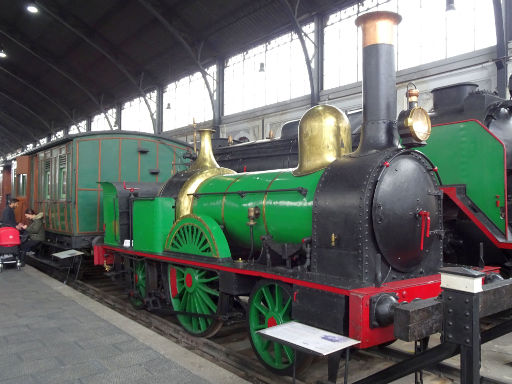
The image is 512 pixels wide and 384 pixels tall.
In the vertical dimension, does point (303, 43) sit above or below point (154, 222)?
above

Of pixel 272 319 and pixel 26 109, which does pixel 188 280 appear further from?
pixel 26 109

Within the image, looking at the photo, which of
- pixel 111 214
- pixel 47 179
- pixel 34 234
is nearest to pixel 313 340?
pixel 111 214

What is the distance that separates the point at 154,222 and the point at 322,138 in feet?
8.20

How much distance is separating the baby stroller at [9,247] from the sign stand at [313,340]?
792cm

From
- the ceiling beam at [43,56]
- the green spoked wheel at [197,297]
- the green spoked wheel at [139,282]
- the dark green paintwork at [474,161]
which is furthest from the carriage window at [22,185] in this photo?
the ceiling beam at [43,56]

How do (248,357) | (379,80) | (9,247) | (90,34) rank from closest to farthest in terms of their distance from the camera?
(379,80) → (248,357) → (9,247) → (90,34)

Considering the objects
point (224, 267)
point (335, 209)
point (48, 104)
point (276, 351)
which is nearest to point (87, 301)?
point (224, 267)

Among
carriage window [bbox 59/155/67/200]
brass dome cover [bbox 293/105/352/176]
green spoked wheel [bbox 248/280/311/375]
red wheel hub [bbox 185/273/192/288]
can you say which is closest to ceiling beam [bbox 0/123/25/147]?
carriage window [bbox 59/155/67/200]

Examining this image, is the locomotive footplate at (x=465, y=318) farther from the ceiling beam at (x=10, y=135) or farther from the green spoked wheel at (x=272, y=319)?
the ceiling beam at (x=10, y=135)

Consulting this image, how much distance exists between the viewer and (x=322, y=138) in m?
4.03

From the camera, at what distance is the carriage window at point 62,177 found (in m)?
8.61

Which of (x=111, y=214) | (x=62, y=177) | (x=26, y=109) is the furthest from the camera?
(x=26, y=109)

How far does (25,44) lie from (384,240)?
80.3ft

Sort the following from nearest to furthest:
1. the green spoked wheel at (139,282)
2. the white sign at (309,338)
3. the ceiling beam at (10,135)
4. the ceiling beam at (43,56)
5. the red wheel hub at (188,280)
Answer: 1. the white sign at (309,338)
2. the red wheel hub at (188,280)
3. the green spoked wheel at (139,282)
4. the ceiling beam at (43,56)
5. the ceiling beam at (10,135)
